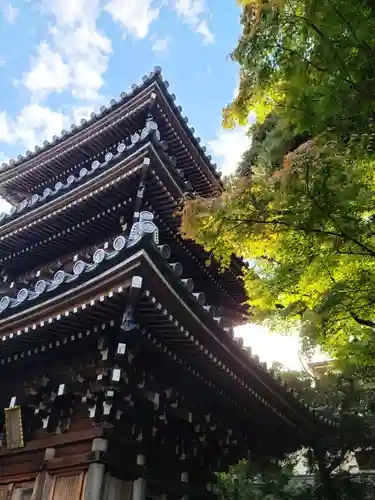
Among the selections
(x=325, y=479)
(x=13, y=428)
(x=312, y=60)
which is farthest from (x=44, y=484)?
(x=312, y=60)

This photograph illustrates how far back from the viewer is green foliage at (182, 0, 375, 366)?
4.39 meters

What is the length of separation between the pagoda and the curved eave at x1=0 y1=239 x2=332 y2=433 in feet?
0.07

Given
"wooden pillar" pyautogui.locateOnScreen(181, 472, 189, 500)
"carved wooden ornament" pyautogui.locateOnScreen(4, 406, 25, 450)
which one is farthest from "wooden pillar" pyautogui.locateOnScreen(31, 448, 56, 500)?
"wooden pillar" pyautogui.locateOnScreen(181, 472, 189, 500)

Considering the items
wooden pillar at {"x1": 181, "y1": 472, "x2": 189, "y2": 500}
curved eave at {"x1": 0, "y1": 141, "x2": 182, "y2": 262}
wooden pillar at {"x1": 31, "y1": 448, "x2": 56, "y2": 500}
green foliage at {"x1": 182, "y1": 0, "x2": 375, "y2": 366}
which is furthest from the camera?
curved eave at {"x1": 0, "y1": 141, "x2": 182, "y2": 262}

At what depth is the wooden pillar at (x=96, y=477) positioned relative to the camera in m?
6.75

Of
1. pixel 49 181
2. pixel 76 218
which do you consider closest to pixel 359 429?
pixel 76 218

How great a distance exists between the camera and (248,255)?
5.68m

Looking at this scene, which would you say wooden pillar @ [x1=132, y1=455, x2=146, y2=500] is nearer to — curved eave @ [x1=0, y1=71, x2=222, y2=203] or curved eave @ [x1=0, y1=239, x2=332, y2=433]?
curved eave @ [x1=0, y1=239, x2=332, y2=433]

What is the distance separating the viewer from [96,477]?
6883 mm

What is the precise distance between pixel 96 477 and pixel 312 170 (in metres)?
5.63

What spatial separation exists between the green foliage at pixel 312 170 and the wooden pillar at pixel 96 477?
12.0 feet

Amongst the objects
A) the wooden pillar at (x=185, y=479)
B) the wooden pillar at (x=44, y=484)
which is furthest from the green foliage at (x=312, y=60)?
the wooden pillar at (x=185, y=479)

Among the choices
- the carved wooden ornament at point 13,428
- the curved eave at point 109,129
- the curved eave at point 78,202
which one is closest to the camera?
the carved wooden ornament at point 13,428

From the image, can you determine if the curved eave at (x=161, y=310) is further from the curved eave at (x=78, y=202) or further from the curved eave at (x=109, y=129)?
the curved eave at (x=109, y=129)
